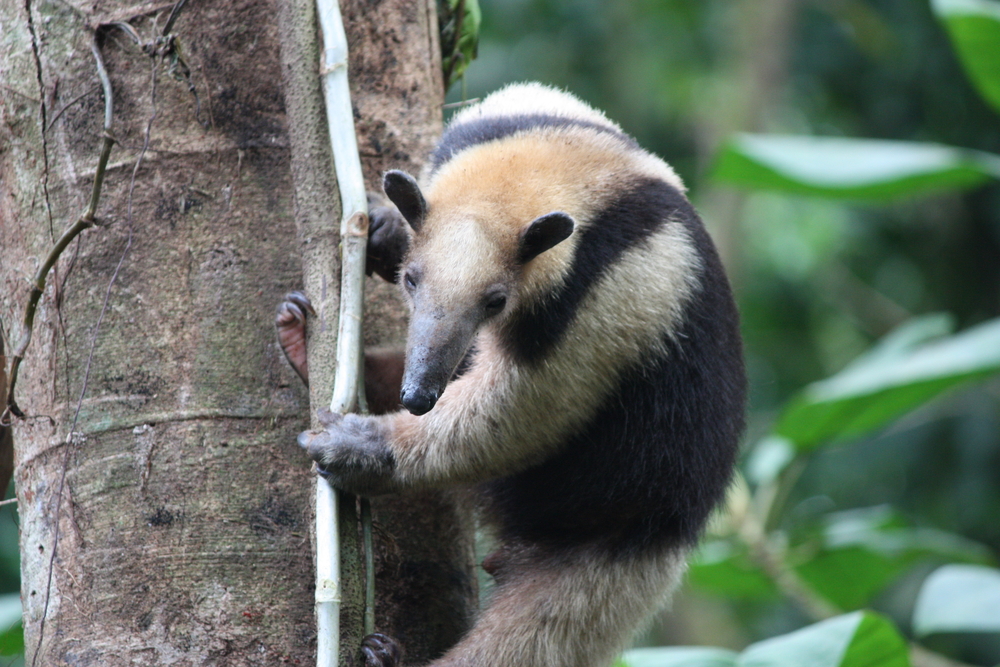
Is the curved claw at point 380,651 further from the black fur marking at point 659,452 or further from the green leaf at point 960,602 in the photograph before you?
the green leaf at point 960,602

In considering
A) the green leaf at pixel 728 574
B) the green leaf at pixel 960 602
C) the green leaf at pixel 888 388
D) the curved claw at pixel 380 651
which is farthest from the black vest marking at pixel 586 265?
the green leaf at pixel 728 574

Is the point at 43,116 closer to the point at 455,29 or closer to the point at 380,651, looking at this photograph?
the point at 455,29

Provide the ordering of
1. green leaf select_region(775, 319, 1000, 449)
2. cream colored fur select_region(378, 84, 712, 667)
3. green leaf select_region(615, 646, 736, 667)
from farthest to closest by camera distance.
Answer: green leaf select_region(775, 319, 1000, 449) < green leaf select_region(615, 646, 736, 667) < cream colored fur select_region(378, 84, 712, 667)

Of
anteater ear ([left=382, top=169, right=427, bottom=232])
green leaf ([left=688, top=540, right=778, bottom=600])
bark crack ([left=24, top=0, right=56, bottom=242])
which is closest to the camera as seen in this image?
anteater ear ([left=382, top=169, right=427, bottom=232])

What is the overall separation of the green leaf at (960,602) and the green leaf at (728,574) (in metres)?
1.17

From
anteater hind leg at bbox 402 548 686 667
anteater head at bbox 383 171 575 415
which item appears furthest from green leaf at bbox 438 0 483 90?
anteater hind leg at bbox 402 548 686 667

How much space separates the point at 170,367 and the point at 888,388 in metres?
3.42

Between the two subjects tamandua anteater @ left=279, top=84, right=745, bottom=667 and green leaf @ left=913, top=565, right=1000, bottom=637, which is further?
green leaf @ left=913, top=565, right=1000, bottom=637

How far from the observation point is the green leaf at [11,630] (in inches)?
144

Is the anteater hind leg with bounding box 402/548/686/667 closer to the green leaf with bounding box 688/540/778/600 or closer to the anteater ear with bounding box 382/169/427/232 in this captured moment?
the anteater ear with bounding box 382/169/427/232

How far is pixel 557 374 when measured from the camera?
319 cm

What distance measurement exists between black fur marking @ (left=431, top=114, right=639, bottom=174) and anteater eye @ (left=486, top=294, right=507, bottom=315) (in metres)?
0.61

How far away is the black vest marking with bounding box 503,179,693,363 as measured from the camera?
3186 millimetres

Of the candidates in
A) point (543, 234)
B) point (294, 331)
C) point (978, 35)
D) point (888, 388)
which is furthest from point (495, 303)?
point (978, 35)
